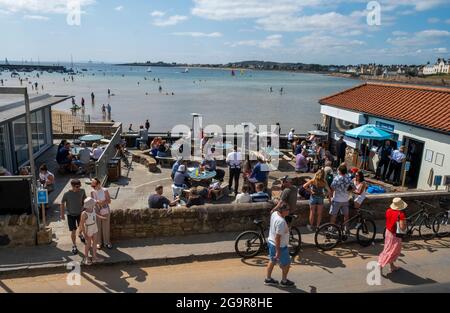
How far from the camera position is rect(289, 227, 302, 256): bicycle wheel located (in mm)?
8336

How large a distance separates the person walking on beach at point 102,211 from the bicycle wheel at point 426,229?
7285 mm

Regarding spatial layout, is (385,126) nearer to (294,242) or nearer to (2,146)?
(294,242)

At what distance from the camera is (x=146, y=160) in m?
16.6

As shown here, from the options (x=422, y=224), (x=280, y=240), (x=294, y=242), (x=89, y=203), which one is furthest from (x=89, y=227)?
(x=422, y=224)

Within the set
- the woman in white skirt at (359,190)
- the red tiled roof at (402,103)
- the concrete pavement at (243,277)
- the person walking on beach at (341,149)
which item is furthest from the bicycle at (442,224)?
the person walking on beach at (341,149)

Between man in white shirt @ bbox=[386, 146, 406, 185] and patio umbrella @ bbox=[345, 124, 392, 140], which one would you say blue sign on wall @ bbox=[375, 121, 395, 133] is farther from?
man in white shirt @ bbox=[386, 146, 406, 185]

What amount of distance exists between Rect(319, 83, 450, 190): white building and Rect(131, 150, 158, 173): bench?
8989mm

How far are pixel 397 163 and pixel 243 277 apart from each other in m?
9.62

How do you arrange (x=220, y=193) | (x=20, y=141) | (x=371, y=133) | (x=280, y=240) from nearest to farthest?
(x=280, y=240) → (x=220, y=193) → (x=20, y=141) → (x=371, y=133)

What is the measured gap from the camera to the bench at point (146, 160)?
15805 millimetres
